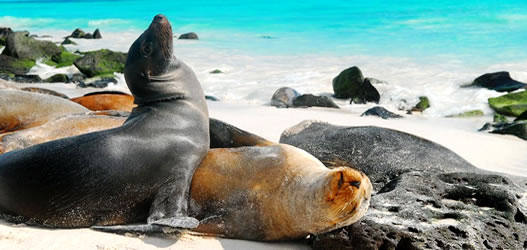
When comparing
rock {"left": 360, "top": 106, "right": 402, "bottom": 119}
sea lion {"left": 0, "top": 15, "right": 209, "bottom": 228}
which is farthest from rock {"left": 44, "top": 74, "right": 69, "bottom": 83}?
sea lion {"left": 0, "top": 15, "right": 209, "bottom": 228}

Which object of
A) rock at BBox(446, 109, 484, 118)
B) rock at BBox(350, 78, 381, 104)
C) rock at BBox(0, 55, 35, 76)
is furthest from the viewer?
rock at BBox(0, 55, 35, 76)

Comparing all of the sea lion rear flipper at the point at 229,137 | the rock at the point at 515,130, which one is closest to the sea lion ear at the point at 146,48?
the sea lion rear flipper at the point at 229,137

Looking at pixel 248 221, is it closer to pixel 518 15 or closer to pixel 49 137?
pixel 49 137

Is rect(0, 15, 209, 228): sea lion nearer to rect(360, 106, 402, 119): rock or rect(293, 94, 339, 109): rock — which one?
rect(360, 106, 402, 119): rock

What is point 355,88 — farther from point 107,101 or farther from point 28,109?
point 28,109

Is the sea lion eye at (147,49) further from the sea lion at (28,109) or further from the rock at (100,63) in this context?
the rock at (100,63)

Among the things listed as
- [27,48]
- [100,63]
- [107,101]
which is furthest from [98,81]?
[107,101]

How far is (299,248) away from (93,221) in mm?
1160

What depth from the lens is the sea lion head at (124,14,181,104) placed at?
160 inches

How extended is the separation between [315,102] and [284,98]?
0.83 m

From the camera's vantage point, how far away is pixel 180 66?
4.27 m

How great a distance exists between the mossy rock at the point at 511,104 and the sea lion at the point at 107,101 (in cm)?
556

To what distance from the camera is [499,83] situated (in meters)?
11.6

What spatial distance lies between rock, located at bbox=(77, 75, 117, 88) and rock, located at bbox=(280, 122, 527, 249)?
7429 millimetres
